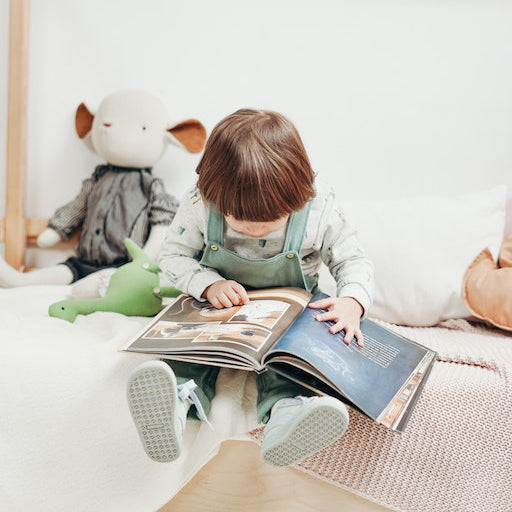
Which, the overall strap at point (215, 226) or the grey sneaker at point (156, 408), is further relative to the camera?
the overall strap at point (215, 226)

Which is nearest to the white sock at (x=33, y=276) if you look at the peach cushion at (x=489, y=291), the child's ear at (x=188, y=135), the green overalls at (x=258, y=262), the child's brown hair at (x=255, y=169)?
the child's ear at (x=188, y=135)

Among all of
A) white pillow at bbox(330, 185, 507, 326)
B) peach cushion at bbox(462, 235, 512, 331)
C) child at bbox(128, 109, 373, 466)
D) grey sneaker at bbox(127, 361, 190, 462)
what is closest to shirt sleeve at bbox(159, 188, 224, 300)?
child at bbox(128, 109, 373, 466)

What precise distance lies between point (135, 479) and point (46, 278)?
0.65m

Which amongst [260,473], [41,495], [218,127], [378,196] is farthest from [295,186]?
[378,196]

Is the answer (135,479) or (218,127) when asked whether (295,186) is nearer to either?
(218,127)

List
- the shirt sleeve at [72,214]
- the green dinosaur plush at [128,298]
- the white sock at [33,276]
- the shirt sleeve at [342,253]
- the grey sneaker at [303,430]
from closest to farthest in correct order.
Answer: the grey sneaker at [303,430] < the shirt sleeve at [342,253] < the green dinosaur plush at [128,298] < the white sock at [33,276] < the shirt sleeve at [72,214]

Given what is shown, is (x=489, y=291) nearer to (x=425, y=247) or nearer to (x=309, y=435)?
(x=425, y=247)

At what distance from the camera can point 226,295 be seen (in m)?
0.84

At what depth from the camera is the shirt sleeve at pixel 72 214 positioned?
1.36 m

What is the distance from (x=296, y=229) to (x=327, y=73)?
23.5 inches

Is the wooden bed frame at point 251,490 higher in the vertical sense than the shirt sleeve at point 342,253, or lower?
lower

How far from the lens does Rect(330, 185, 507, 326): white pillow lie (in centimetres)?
112

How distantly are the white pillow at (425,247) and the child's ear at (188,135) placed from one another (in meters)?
0.39

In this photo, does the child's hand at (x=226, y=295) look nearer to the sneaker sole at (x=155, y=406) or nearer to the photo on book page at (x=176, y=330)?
the photo on book page at (x=176, y=330)
